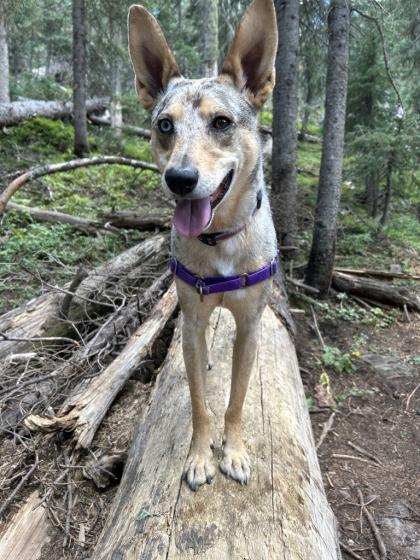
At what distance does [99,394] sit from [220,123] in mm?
2481

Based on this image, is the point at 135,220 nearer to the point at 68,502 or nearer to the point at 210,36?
the point at 68,502

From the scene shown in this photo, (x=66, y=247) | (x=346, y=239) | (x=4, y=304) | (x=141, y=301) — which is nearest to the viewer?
(x=141, y=301)

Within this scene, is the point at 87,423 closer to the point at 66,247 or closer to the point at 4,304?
the point at 4,304

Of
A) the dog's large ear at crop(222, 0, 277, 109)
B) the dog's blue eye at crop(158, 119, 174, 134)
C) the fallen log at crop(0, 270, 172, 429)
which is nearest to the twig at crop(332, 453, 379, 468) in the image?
the fallen log at crop(0, 270, 172, 429)

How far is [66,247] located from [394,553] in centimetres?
684

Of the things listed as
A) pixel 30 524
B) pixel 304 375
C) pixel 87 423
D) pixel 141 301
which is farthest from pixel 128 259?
pixel 30 524

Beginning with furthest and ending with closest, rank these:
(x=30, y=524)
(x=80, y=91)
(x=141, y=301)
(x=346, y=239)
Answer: (x=80, y=91) < (x=346, y=239) < (x=141, y=301) < (x=30, y=524)

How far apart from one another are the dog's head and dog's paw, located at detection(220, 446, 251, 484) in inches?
59.0

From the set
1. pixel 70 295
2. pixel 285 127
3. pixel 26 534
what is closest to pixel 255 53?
pixel 26 534

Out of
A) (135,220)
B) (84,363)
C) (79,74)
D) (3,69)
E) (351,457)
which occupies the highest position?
(3,69)

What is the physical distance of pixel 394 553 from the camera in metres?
3.56

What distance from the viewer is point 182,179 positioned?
7.16 feet

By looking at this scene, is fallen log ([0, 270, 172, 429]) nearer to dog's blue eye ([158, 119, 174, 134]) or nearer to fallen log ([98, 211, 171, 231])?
dog's blue eye ([158, 119, 174, 134])

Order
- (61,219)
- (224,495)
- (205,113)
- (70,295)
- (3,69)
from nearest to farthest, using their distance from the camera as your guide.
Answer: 1. (205,113)
2. (224,495)
3. (70,295)
4. (61,219)
5. (3,69)
